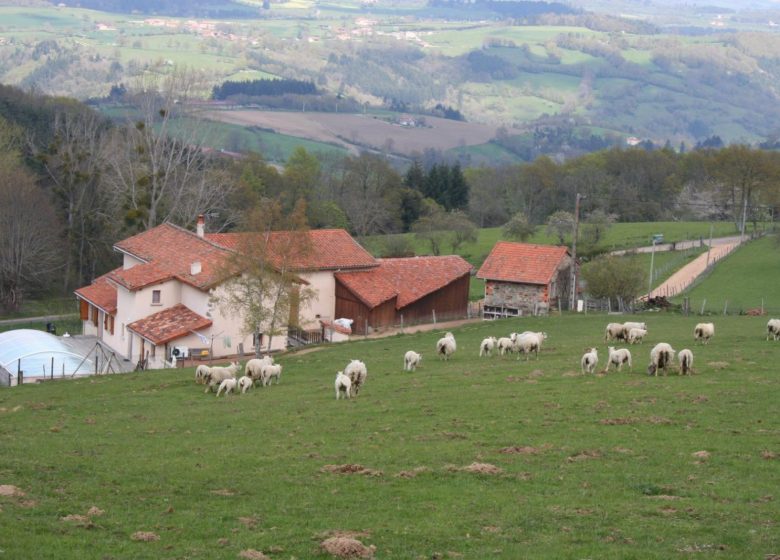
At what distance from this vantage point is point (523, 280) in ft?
200

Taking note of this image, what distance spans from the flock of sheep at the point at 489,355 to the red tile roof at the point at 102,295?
1998 cm

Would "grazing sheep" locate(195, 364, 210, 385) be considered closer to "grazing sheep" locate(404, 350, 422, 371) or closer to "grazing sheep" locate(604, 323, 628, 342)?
"grazing sheep" locate(404, 350, 422, 371)

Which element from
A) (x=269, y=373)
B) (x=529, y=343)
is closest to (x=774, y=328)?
(x=529, y=343)

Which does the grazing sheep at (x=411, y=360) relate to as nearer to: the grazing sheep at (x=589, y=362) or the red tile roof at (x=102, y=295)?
the grazing sheep at (x=589, y=362)

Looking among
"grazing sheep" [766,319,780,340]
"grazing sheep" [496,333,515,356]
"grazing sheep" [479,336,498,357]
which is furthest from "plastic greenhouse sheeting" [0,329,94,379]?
"grazing sheep" [766,319,780,340]

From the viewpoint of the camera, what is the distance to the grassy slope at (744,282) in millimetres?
63094

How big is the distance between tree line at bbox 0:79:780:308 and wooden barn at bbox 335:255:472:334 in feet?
23.2

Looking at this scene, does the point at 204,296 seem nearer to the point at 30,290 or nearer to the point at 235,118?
the point at 30,290

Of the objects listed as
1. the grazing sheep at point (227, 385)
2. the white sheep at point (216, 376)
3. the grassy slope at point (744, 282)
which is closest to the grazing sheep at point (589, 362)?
the grazing sheep at point (227, 385)

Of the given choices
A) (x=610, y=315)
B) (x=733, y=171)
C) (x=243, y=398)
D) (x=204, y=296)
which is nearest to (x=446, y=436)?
(x=243, y=398)

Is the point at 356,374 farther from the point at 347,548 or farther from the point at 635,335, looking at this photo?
the point at 347,548

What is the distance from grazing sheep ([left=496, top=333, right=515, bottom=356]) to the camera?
125 ft

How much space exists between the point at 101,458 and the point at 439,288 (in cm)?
3806

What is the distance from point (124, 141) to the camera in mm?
95938
